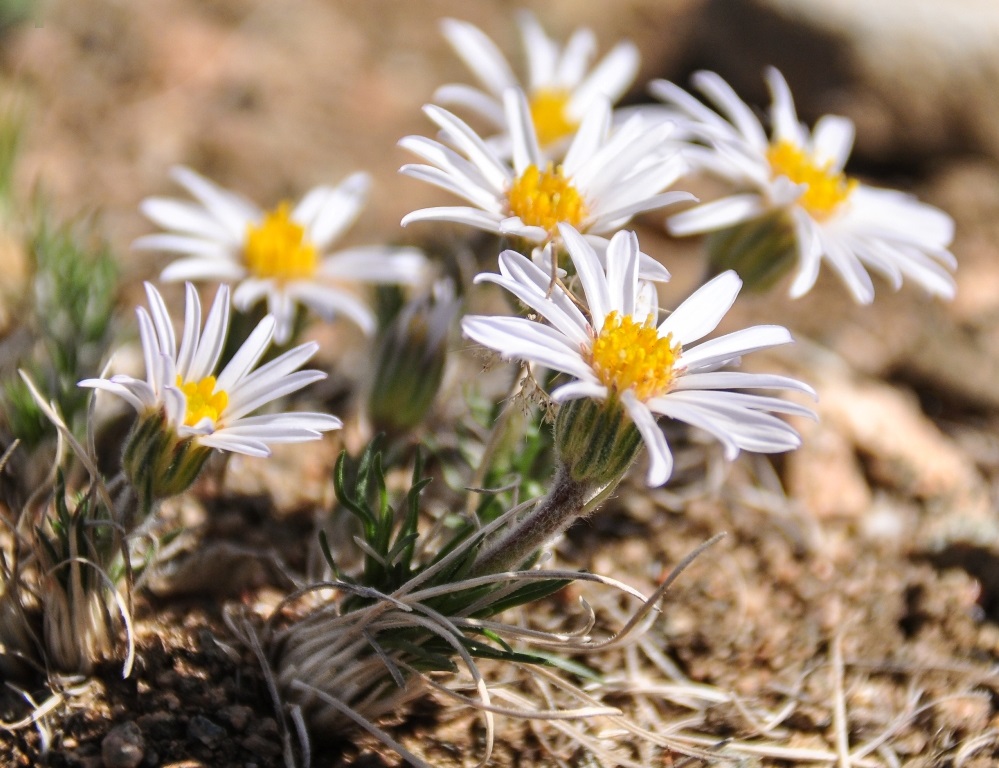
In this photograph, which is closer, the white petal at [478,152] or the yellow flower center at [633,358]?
the yellow flower center at [633,358]

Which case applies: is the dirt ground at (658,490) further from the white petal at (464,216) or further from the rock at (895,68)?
the white petal at (464,216)

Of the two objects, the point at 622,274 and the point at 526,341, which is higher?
the point at 622,274

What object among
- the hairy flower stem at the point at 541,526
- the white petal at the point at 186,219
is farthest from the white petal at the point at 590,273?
the white petal at the point at 186,219

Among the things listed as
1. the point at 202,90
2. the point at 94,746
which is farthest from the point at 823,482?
the point at 202,90

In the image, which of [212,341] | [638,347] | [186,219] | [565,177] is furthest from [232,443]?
[186,219]

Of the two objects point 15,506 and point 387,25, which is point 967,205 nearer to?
point 387,25

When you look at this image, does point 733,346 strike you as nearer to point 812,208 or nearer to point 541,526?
point 541,526

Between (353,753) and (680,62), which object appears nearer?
(353,753)
